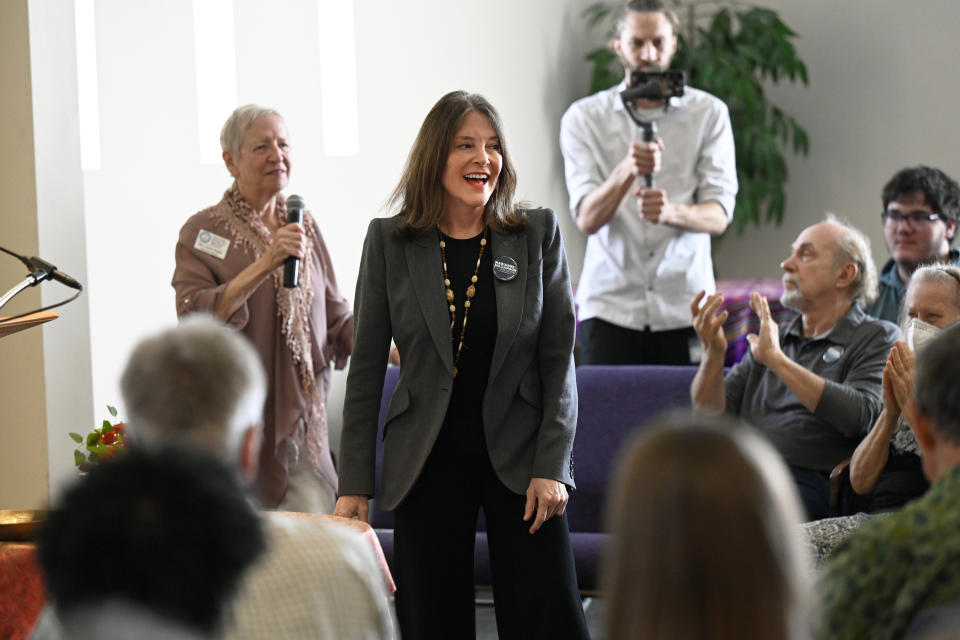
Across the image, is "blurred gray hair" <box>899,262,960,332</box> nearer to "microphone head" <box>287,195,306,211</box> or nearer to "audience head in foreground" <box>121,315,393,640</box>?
"microphone head" <box>287,195,306,211</box>

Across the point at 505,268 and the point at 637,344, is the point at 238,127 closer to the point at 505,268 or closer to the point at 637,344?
the point at 505,268

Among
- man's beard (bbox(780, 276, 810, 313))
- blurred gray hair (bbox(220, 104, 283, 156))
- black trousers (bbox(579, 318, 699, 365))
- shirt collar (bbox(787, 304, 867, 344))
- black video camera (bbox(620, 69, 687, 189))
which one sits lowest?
black trousers (bbox(579, 318, 699, 365))

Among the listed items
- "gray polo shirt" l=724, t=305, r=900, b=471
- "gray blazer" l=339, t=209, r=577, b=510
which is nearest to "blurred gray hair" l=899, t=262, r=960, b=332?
"gray polo shirt" l=724, t=305, r=900, b=471

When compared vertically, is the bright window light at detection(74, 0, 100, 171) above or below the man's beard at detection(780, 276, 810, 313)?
above

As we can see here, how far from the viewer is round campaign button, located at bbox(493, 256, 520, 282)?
8.83 feet

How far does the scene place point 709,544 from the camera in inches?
42.8

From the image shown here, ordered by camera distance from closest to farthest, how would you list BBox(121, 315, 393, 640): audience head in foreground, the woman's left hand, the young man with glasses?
BBox(121, 315, 393, 640): audience head in foreground, the woman's left hand, the young man with glasses

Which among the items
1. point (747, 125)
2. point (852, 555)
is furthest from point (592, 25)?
point (852, 555)

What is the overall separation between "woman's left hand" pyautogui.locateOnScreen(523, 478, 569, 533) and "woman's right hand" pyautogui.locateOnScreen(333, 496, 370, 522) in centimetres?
38

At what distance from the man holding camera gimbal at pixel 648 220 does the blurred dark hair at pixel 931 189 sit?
609 millimetres

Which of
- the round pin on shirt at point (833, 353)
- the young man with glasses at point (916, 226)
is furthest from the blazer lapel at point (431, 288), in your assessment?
the young man with glasses at point (916, 226)

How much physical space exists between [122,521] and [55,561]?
0.09m

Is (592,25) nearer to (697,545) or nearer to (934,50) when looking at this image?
(934,50)

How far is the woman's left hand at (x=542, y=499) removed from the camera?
103 inches
